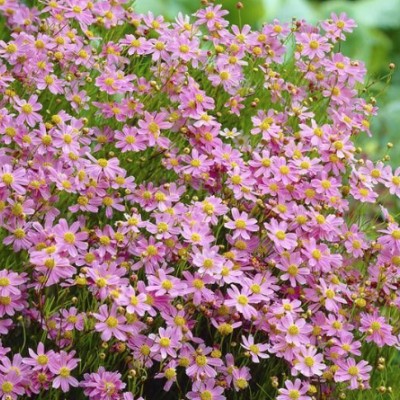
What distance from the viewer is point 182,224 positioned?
126cm

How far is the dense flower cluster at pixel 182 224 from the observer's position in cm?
121

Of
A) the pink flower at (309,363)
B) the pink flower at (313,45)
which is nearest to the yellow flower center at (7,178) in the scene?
the pink flower at (309,363)

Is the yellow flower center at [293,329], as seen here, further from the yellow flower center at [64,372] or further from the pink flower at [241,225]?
the yellow flower center at [64,372]

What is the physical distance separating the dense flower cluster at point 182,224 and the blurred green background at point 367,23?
1.38 metres

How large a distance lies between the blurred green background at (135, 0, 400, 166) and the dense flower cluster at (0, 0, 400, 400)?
4.54 ft

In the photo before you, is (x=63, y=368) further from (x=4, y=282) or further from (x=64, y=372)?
(x=4, y=282)

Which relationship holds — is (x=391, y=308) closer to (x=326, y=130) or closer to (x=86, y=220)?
(x=326, y=130)

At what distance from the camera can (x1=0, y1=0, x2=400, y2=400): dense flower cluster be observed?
3.96 feet

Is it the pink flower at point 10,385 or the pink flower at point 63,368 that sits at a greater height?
the pink flower at point 63,368

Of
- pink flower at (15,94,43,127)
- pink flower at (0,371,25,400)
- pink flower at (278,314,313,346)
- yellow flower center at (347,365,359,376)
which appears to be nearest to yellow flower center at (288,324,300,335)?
pink flower at (278,314,313,346)

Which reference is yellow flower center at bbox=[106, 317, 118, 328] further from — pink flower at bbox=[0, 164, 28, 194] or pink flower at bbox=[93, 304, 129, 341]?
pink flower at bbox=[0, 164, 28, 194]

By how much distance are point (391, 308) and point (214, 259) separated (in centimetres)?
34

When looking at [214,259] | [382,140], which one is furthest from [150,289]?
[382,140]

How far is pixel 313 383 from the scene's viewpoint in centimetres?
130
